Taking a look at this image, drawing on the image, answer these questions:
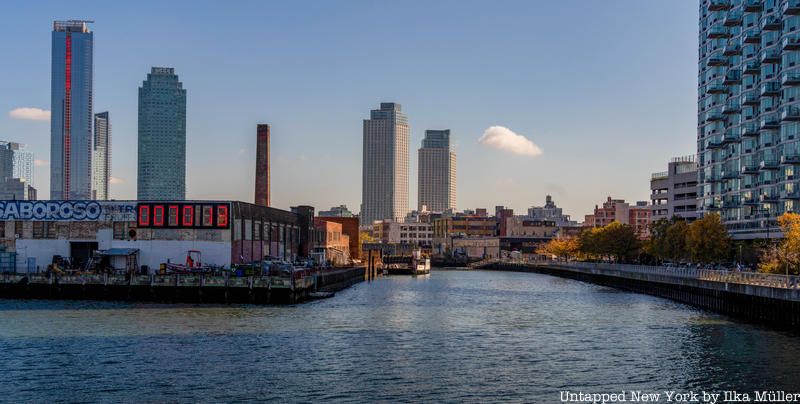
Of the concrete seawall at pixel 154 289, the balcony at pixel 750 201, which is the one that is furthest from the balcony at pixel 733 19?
the concrete seawall at pixel 154 289

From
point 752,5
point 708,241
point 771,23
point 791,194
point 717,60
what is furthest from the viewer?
point 717,60

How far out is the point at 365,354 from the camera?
196 ft

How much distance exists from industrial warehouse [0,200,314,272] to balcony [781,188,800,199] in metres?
81.7

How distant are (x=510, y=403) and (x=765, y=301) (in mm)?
41822

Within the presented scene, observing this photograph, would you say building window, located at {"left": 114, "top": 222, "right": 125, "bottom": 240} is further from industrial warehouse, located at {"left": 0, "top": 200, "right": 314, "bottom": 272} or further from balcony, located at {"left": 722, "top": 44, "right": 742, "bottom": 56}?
balcony, located at {"left": 722, "top": 44, "right": 742, "bottom": 56}

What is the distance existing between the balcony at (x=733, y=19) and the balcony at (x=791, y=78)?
26.8 metres

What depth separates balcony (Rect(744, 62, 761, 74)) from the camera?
522 ft

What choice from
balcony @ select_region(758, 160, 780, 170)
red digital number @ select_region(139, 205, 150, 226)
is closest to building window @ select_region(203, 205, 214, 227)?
red digital number @ select_region(139, 205, 150, 226)

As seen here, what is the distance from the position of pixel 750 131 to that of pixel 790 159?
18.4 metres

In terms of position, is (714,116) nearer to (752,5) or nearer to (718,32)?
(718,32)

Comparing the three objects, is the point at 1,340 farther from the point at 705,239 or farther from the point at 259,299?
the point at 705,239

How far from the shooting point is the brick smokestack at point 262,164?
7062 inches

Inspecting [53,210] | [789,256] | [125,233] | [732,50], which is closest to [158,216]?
[125,233]

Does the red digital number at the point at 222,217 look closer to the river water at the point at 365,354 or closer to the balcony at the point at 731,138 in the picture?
the river water at the point at 365,354
